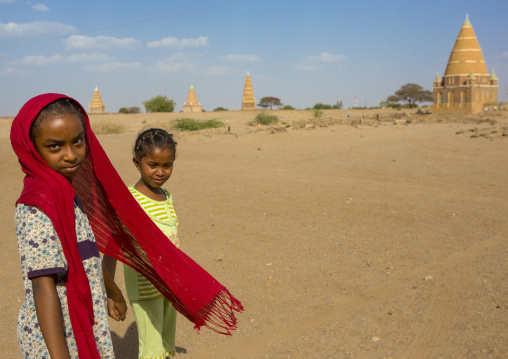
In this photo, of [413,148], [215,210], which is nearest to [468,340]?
[215,210]

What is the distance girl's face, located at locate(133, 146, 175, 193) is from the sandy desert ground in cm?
139

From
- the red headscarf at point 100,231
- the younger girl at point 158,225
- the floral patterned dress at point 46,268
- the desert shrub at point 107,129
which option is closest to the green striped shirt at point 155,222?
the younger girl at point 158,225

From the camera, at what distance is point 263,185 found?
8633 mm

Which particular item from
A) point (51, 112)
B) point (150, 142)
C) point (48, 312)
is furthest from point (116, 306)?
point (51, 112)

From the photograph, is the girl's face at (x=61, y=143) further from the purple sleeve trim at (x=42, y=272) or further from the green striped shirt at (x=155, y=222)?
the green striped shirt at (x=155, y=222)

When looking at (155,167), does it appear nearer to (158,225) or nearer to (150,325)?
(158,225)

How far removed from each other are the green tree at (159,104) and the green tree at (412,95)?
106 feet

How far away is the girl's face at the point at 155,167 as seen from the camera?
2459 millimetres

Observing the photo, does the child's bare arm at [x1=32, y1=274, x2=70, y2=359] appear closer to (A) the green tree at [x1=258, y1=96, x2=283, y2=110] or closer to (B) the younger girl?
(B) the younger girl

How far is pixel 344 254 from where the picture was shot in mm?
5074

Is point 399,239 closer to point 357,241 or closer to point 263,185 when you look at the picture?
point 357,241

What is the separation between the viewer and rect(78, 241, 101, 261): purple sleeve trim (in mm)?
1619

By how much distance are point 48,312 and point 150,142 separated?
118 cm

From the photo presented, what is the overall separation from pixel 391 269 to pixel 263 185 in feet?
13.9
